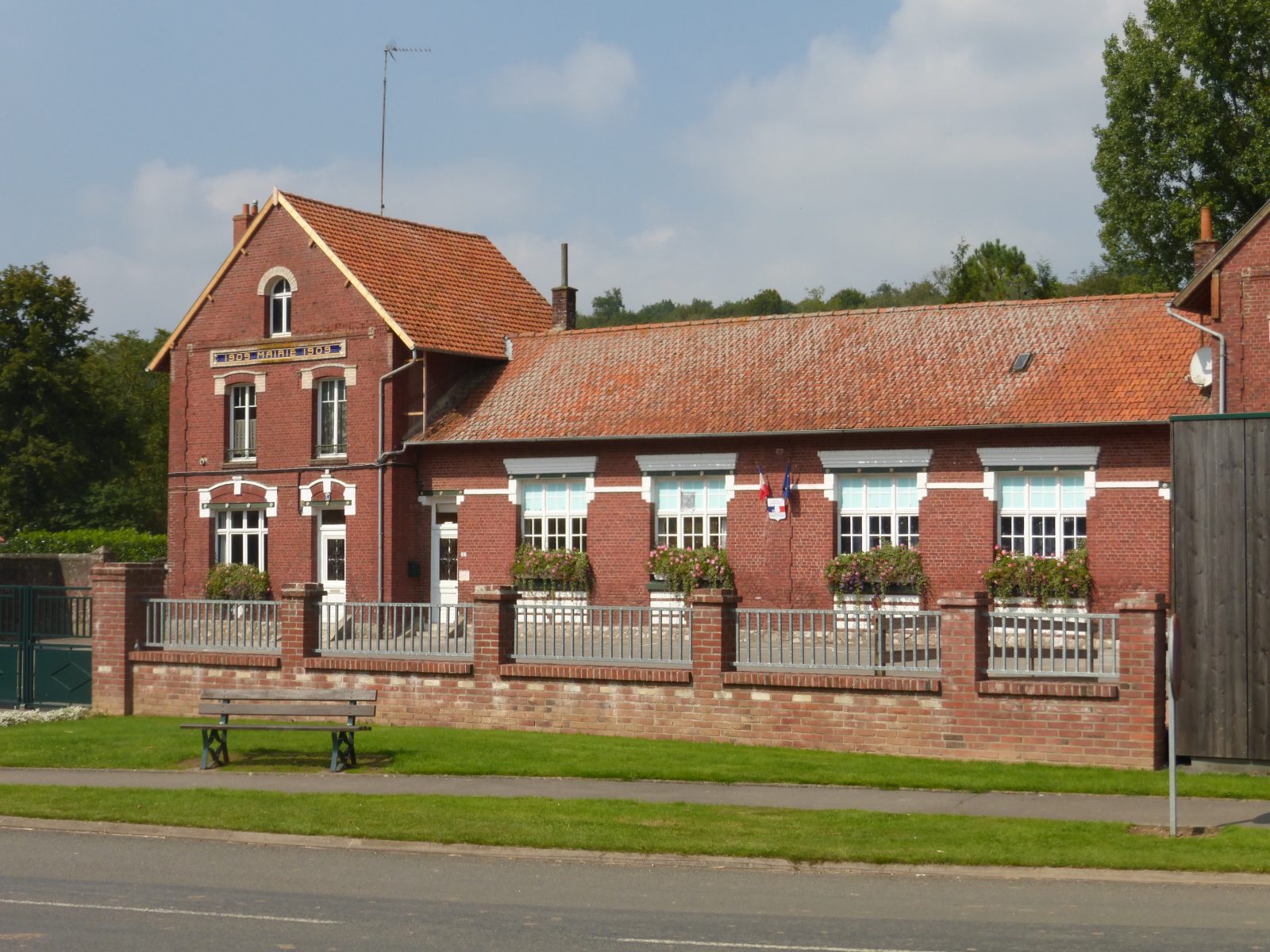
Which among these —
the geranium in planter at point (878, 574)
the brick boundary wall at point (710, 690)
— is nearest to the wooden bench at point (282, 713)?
the brick boundary wall at point (710, 690)

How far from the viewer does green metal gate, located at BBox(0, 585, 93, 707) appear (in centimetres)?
2531

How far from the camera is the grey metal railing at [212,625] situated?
76.4 feet

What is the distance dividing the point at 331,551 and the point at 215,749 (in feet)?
49.6

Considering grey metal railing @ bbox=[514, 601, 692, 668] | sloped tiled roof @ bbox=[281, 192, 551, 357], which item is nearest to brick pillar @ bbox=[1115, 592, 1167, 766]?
grey metal railing @ bbox=[514, 601, 692, 668]

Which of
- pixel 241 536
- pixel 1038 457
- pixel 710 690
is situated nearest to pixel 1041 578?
pixel 1038 457

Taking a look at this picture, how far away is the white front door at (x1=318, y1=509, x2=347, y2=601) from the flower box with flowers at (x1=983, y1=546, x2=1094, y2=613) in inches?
537

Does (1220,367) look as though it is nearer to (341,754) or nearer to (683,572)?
(683,572)

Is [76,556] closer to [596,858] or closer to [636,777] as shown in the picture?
[636,777]

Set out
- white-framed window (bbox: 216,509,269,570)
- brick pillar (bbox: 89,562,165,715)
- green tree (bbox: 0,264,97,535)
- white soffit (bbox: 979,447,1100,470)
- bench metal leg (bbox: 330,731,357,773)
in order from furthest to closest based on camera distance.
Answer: green tree (bbox: 0,264,97,535) → white-framed window (bbox: 216,509,269,570) → white soffit (bbox: 979,447,1100,470) → brick pillar (bbox: 89,562,165,715) → bench metal leg (bbox: 330,731,357,773)

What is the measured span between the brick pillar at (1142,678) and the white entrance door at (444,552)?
18200 mm

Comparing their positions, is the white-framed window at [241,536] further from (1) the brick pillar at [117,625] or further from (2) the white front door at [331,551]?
(1) the brick pillar at [117,625]

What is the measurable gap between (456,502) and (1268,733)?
19.4 meters

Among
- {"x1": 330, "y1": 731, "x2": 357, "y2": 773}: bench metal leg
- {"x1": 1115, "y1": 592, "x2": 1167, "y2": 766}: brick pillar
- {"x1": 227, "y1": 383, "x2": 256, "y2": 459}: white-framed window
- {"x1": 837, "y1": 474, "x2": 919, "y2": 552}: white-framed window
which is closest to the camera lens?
{"x1": 1115, "y1": 592, "x2": 1167, "y2": 766}: brick pillar

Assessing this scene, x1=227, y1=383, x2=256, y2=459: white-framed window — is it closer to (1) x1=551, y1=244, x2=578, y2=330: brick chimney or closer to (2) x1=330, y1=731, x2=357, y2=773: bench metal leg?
(1) x1=551, y1=244, x2=578, y2=330: brick chimney
